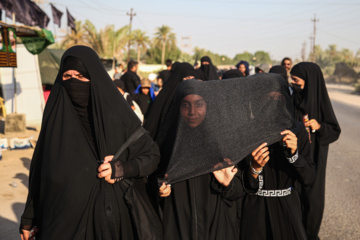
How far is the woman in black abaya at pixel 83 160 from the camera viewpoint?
2.26 metres

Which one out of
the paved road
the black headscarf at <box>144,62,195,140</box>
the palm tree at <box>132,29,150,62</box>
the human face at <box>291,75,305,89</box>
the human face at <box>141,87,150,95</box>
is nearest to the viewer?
the black headscarf at <box>144,62,195,140</box>

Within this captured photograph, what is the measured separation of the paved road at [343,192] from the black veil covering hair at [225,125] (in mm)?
2348

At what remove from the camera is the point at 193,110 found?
2373 millimetres

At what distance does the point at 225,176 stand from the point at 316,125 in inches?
72.6

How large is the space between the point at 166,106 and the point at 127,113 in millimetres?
685

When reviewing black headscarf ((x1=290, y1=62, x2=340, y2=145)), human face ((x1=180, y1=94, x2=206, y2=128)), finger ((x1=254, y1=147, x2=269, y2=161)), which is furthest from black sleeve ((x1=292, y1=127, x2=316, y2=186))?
black headscarf ((x1=290, y1=62, x2=340, y2=145))

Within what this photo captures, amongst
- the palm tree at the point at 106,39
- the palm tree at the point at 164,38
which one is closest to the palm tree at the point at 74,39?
the palm tree at the point at 106,39

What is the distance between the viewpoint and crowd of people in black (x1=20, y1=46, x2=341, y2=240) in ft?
7.50

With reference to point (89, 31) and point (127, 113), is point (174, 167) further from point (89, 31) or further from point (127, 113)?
point (89, 31)

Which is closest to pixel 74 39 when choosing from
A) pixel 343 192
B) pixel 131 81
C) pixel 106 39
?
pixel 106 39

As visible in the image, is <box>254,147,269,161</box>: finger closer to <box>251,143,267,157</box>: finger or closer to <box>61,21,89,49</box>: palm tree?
<box>251,143,267,157</box>: finger

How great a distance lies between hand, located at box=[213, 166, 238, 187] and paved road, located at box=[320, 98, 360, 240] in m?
2.36

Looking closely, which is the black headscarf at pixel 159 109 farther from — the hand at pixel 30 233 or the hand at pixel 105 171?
the hand at pixel 30 233

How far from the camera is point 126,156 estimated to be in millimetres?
2438
